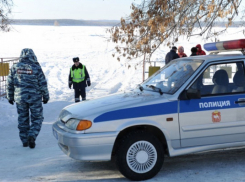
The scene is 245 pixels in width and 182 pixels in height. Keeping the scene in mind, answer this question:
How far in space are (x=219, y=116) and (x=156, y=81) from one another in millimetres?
1243

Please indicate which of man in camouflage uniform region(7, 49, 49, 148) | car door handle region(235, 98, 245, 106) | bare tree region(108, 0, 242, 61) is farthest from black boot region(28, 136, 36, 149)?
bare tree region(108, 0, 242, 61)

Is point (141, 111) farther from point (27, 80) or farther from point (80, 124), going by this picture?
point (27, 80)

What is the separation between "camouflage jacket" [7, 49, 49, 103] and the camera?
7730 millimetres

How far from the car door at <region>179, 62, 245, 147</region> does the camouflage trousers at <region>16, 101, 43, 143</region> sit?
10.1ft

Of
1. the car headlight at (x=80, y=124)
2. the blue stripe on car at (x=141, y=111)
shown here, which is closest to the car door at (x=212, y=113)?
the blue stripe on car at (x=141, y=111)

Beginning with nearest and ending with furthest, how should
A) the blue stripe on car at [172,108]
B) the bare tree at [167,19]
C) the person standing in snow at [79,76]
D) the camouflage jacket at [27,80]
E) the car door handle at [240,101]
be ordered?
1. the blue stripe on car at [172,108]
2. the car door handle at [240,101]
3. the camouflage jacket at [27,80]
4. the bare tree at [167,19]
5. the person standing in snow at [79,76]

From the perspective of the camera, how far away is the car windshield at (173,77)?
6148 millimetres

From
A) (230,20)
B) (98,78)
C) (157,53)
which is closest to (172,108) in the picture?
(230,20)

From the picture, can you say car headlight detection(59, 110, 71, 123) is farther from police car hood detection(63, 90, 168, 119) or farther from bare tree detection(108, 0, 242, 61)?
bare tree detection(108, 0, 242, 61)

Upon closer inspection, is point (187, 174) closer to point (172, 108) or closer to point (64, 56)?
point (172, 108)

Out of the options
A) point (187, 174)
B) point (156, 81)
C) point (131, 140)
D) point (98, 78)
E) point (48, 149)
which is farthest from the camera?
point (98, 78)

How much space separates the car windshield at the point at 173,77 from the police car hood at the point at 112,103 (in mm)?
172

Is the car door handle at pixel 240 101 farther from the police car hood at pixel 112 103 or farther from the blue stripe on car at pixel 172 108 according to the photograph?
the police car hood at pixel 112 103

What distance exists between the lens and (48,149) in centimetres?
774
